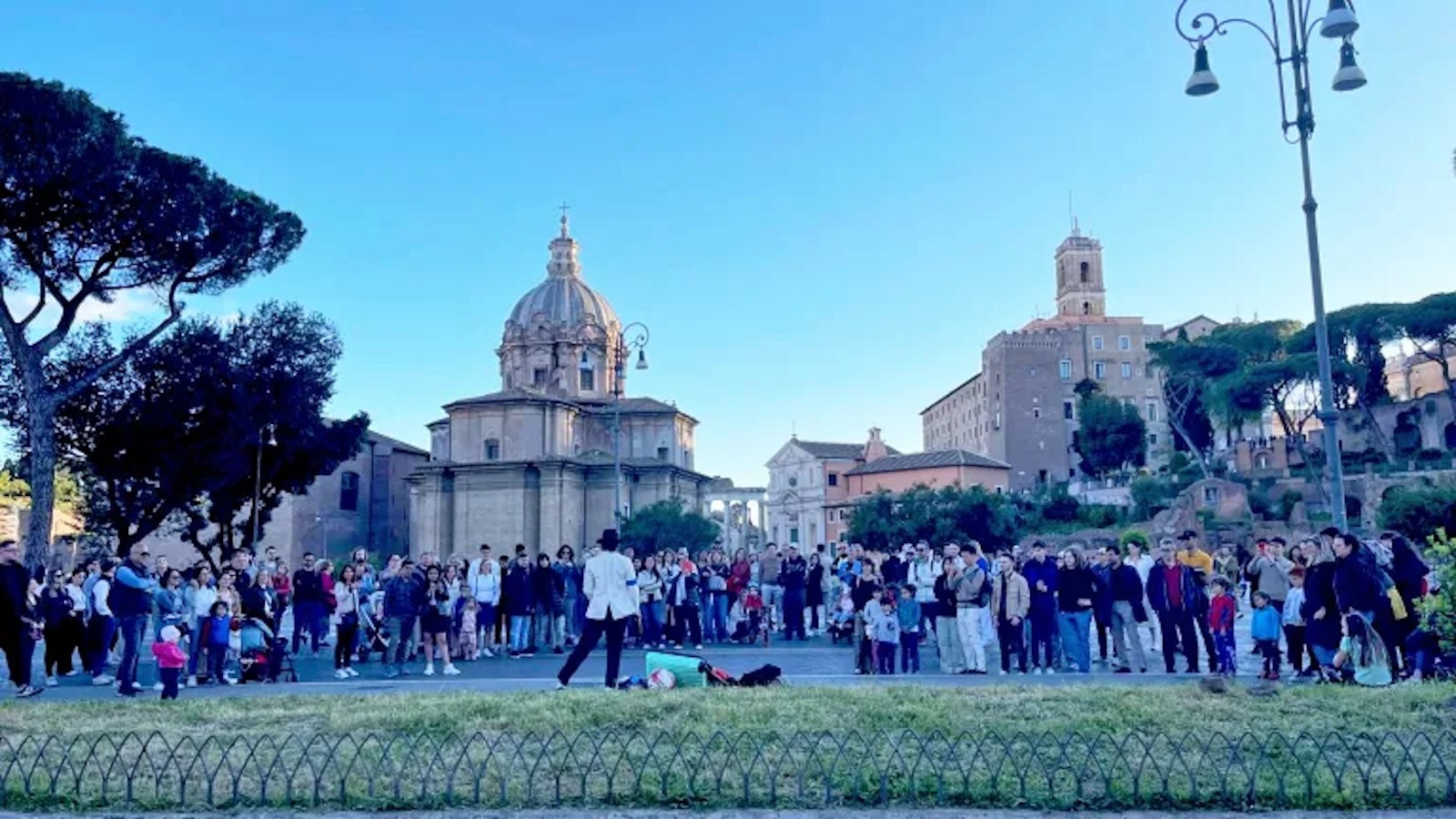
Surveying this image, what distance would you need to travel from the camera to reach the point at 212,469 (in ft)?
98.0

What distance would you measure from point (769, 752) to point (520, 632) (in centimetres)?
1076

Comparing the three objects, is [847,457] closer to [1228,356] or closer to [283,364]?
[1228,356]

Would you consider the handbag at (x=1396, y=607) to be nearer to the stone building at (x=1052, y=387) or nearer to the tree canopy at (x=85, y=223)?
the tree canopy at (x=85, y=223)

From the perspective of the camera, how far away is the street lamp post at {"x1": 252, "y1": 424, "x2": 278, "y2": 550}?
1250 inches

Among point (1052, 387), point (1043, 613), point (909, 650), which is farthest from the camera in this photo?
point (1052, 387)

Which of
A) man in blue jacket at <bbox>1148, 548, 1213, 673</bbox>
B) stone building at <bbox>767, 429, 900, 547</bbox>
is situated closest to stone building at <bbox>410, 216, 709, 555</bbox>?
stone building at <bbox>767, 429, 900, 547</bbox>

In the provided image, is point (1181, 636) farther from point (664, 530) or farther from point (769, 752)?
point (664, 530)

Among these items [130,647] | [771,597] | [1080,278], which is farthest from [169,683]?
[1080,278]

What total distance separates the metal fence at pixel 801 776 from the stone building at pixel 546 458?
4361cm

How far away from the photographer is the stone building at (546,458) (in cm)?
5506

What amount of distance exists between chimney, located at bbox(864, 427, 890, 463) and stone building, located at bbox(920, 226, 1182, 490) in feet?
20.3

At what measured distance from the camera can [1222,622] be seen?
1266 cm

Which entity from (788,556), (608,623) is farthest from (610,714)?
(788,556)

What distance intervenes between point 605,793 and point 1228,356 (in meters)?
68.2
